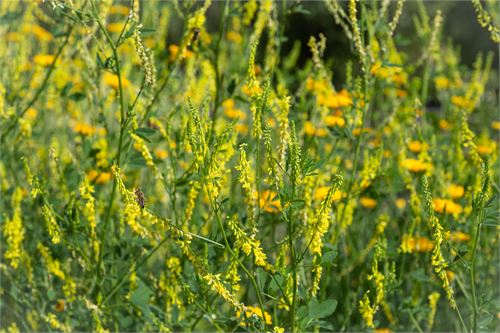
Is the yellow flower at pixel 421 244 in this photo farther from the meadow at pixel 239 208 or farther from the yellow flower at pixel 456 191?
the yellow flower at pixel 456 191

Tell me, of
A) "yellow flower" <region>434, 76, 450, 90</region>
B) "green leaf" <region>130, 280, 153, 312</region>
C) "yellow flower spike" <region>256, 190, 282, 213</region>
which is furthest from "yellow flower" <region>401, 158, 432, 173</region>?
"yellow flower" <region>434, 76, 450, 90</region>

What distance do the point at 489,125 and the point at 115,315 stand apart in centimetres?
291

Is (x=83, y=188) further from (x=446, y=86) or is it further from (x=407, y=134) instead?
(x=446, y=86)

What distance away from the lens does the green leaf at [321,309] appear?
1680 mm

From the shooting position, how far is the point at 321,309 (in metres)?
1.69

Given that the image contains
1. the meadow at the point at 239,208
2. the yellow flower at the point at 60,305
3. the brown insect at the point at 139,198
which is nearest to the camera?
the brown insect at the point at 139,198

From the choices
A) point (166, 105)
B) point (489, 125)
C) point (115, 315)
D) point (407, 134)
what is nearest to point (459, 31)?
point (489, 125)

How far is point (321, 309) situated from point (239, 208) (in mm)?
602

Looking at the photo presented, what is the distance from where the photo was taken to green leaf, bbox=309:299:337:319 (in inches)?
66.2

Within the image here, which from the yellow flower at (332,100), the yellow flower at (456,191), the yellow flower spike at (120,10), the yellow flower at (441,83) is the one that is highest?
the yellow flower spike at (120,10)

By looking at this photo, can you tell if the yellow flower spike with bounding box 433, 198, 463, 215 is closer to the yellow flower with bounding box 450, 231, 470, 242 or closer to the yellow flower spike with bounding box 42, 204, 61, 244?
the yellow flower with bounding box 450, 231, 470, 242

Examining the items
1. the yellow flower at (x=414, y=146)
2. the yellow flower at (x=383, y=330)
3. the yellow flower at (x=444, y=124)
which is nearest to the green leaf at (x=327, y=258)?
the yellow flower at (x=383, y=330)

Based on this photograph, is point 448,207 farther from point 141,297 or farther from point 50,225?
point 50,225

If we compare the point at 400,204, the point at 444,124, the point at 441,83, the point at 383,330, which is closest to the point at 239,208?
the point at 383,330
